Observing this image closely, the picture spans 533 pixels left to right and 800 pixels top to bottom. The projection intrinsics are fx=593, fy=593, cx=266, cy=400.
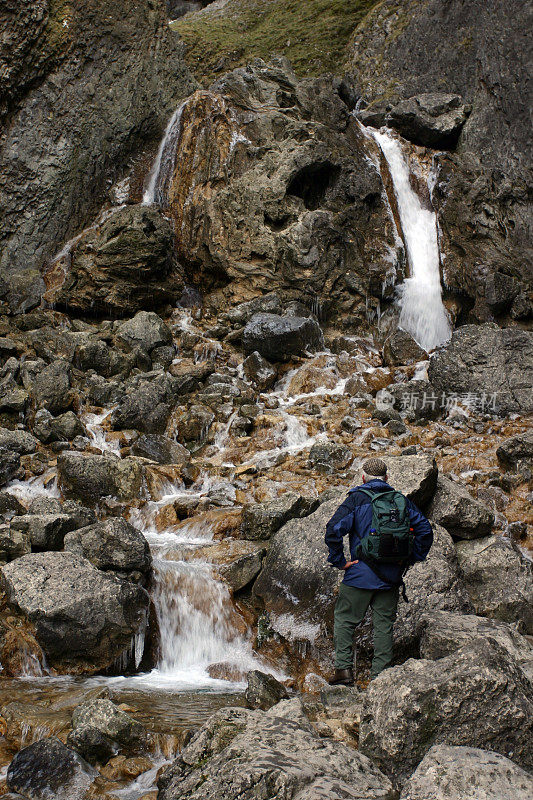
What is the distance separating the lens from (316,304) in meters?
20.5

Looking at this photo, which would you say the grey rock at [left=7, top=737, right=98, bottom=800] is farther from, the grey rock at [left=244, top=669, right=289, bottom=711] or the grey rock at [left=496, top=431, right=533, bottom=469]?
the grey rock at [left=496, top=431, right=533, bottom=469]

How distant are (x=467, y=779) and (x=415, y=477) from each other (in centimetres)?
521

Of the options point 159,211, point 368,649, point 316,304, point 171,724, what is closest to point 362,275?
point 316,304

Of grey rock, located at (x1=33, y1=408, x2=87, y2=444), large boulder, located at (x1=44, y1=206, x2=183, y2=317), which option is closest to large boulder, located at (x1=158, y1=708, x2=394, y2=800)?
grey rock, located at (x1=33, y1=408, x2=87, y2=444)

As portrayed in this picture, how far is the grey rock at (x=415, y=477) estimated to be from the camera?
844 centimetres

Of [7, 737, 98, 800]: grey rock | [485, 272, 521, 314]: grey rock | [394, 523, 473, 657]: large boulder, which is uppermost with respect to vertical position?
[485, 272, 521, 314]: grey rock

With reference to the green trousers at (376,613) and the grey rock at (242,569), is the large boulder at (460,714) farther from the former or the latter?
the grey rock at (242,569)

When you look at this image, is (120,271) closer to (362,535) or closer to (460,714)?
(362,535)

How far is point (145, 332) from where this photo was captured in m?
18.0

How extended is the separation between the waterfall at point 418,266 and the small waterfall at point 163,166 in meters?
8.61

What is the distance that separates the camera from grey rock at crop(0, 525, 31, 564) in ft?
26.7

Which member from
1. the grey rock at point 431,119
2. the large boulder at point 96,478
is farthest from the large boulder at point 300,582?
the grey rock at point 431,119

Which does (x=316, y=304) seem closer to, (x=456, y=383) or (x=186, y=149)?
(x=456, y=383)

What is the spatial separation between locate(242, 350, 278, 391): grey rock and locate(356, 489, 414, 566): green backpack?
439 inches
